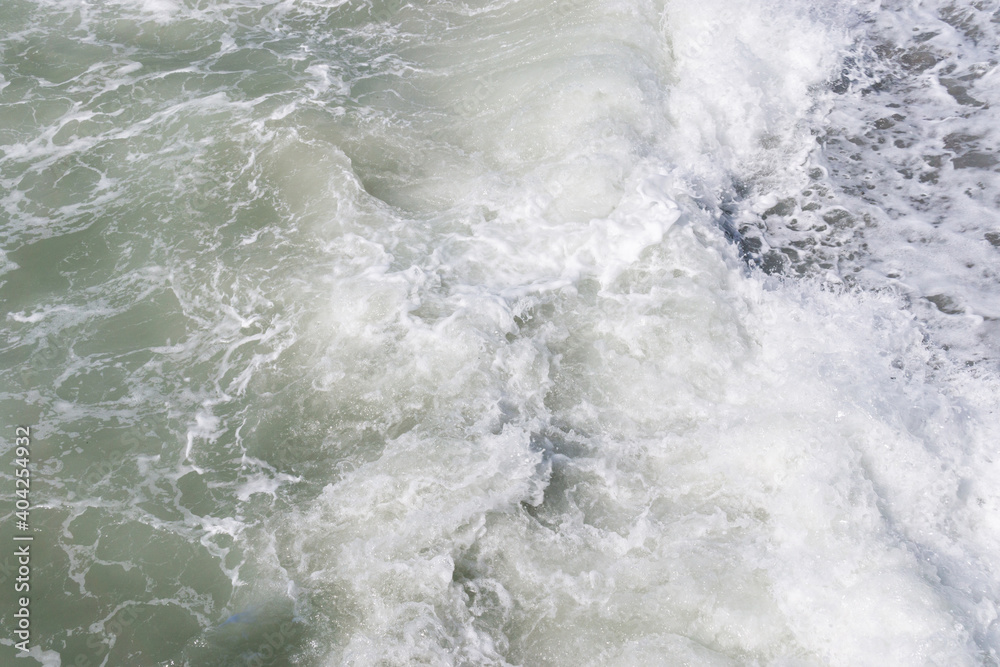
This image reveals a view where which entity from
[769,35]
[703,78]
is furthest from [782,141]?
[769,35]

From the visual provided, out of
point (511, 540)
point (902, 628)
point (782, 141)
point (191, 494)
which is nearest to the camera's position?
point (902, 628)

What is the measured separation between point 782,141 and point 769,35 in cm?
301

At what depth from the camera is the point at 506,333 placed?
776 centimetres

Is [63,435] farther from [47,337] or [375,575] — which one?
[375,575]

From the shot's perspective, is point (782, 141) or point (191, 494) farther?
point (782, 141)

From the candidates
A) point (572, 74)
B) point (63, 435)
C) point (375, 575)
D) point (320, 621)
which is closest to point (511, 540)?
point (375, 575)

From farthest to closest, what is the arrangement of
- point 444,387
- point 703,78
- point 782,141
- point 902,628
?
point 703,78 → point 782,141 → point 444,387 → point 902,628

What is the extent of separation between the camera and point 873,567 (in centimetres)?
586

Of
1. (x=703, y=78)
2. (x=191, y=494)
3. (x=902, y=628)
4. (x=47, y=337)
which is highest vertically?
(x=703, y=78)

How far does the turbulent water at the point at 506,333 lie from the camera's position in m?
5.77

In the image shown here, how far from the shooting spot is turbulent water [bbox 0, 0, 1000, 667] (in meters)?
5.77

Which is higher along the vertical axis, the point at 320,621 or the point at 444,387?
the point at 444,387

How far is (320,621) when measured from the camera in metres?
5.67

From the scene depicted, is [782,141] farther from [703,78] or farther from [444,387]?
[444,387]
